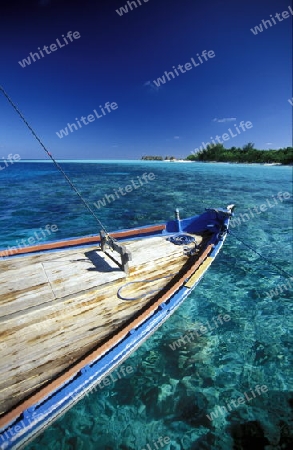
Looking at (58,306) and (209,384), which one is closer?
(58,306)

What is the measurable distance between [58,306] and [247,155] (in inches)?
5403

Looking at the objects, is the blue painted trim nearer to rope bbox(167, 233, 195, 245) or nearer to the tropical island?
rope bbox(167, 233, 195, 245)

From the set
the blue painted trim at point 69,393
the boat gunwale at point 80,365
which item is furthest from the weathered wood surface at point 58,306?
the blue painted trim at point 69,393

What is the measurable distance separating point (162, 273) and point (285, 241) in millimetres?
11186

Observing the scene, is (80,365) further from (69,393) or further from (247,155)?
(247,155)

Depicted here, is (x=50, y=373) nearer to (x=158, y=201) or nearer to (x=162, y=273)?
(x=162, y=273)

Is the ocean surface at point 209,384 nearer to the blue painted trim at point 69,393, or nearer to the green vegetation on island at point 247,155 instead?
the blue painted trim at point 69,393

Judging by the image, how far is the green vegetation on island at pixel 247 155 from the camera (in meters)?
109

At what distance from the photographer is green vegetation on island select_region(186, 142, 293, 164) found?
109 m

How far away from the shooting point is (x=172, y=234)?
11094 mm

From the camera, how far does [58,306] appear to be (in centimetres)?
577

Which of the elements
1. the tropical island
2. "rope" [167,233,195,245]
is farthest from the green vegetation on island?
"rope" [167,233,195,245]

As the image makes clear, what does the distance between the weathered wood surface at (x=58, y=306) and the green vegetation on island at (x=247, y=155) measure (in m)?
120

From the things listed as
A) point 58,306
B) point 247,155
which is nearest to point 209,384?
point 58,306
